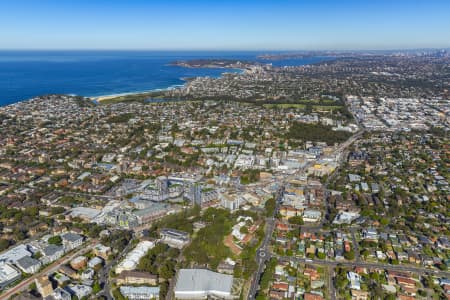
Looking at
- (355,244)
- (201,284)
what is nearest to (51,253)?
(201,284)

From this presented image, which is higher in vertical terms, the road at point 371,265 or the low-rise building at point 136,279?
the low-rise building at point 136,279

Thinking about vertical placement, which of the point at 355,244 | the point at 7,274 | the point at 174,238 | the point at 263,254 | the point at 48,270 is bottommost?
the point at 355,244

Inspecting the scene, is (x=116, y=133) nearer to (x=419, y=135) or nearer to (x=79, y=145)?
(x=79, y=145)

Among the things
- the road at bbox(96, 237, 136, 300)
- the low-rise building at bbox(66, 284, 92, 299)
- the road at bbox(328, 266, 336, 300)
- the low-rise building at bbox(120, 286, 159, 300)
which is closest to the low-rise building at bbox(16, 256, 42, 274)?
the low-rise building at bbox(66, 284, 92, 299)

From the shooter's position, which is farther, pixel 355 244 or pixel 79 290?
pixel 355 244

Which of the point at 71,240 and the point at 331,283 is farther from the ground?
the point at 71,240

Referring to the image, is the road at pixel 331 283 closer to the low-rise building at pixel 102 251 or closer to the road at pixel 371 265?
the road at pixel 371 265

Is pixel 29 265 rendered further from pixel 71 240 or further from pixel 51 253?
pixel 71 240

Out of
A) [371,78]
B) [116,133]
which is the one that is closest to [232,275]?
[116,133]

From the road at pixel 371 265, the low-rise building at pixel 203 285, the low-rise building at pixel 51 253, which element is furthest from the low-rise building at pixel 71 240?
the road at pixel 371 265
